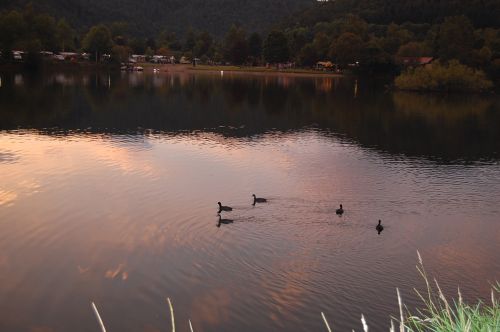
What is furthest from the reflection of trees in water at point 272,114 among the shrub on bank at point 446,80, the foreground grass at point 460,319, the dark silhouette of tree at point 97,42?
the dark silhouette of tree at point 97,42

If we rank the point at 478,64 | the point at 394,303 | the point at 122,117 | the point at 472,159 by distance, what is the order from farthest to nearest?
the point at 478,64 → the point at 122,117 → the point at 472,159 → the point at 394,303

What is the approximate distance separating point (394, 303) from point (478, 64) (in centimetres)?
13107

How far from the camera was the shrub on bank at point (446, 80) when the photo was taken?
121 m

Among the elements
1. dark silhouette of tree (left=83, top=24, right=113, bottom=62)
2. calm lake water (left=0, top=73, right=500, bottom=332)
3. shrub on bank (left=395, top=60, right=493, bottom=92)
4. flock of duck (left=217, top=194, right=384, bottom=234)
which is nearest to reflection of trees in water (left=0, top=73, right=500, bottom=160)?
calm lake water (left=0, top=73, right=500, bottom=332)

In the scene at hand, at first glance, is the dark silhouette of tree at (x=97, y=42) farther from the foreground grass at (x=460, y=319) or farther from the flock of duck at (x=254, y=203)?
the foreground grass at (x=460, y=319)

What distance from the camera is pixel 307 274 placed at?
74.1 ft

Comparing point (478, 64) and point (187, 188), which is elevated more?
point (478, 64)

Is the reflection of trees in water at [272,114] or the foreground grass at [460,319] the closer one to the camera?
the foreground grass at [460,319]

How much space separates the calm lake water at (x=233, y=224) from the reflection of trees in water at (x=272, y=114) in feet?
2.47

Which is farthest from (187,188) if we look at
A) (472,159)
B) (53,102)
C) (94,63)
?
(94,63)

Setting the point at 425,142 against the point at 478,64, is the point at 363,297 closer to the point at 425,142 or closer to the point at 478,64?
the point at 425,142

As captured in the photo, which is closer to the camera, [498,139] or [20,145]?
[20,145]

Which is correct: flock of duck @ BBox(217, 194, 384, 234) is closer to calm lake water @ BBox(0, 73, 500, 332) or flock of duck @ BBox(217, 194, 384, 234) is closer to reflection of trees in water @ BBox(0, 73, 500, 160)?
calm lake water @ BBox(0, 73, 500, 332)

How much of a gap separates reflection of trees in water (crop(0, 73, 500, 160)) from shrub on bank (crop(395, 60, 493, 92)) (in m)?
15.9
